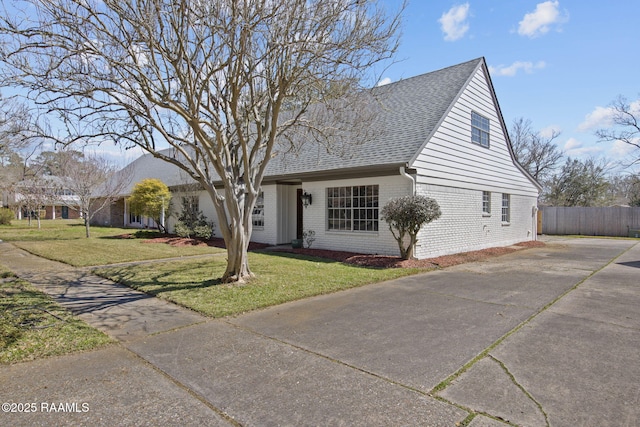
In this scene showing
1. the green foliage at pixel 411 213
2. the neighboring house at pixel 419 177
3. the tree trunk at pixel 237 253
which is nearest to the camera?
the tree trunk at pixel 237 253

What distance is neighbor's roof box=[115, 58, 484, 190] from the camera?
37.7 ft

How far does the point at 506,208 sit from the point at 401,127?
780 cm

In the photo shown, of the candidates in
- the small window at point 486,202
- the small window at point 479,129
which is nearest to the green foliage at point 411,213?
the small window at point 479,129

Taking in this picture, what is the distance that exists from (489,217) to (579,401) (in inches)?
516

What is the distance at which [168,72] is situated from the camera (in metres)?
7.11

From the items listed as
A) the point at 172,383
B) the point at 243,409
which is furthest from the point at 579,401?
the point at 172,383

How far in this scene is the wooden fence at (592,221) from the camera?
2330cm

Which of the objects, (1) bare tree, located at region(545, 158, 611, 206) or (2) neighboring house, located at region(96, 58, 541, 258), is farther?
(1) bare tree, located at region(545, 158, 611, 206)

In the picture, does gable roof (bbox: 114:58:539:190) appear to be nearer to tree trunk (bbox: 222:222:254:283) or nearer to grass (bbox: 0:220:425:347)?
grass (bbox: 0:220:425:347)

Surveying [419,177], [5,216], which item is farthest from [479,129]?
[5,216]

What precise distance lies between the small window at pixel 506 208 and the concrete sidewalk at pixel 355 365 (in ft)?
34.5

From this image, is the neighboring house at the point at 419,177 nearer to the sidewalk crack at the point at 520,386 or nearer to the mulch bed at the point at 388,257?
the mulch bed at the point at 388,257

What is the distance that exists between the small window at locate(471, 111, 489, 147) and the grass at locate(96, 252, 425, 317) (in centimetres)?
756

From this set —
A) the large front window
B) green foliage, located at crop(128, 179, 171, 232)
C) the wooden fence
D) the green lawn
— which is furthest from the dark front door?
the wooden fence
